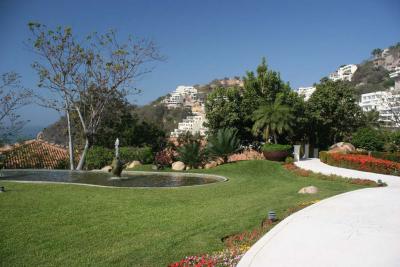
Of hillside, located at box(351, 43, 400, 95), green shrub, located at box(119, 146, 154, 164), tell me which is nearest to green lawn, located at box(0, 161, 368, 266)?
green shrub, located at box(119, 146, 154, 164)

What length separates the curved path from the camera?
16.6 ft

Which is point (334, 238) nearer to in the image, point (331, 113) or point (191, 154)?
point (191, 154)

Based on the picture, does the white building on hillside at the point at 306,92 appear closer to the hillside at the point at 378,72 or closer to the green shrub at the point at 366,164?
the green shrub at the point at 366,164

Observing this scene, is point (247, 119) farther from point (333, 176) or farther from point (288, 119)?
point (333, 176)

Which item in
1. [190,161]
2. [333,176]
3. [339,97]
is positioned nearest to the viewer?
[333,176]

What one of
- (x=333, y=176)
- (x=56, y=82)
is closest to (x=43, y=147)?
(x=56, y=82)

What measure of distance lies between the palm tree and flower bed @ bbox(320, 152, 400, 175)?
10.6 feet

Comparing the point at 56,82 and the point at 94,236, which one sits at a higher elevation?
the point at 56,82

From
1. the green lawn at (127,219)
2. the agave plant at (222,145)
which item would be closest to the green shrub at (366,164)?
the green lawn at (127,219)

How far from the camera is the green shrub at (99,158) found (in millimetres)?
21172

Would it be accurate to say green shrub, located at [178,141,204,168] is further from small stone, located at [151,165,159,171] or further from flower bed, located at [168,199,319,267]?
flower bed, located at [168,199,319,267]

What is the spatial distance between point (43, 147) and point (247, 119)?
1405cm

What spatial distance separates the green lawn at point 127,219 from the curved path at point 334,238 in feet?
2.83

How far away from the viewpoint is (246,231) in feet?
22.7
